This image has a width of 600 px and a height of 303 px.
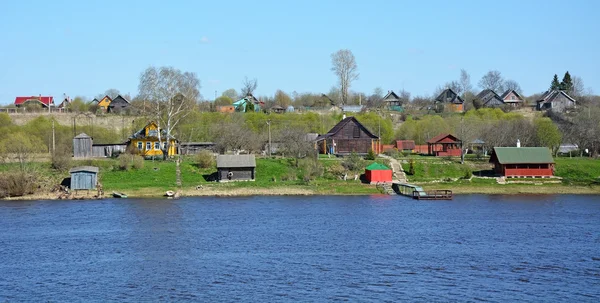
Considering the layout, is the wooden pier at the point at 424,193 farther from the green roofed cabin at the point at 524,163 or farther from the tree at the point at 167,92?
the tree at the point at 167,92

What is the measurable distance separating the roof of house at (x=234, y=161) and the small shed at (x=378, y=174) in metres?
9.79

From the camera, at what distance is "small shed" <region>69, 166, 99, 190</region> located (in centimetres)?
5847

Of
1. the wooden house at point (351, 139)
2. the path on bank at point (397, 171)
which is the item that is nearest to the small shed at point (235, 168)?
the path on bank at point (397, 171)

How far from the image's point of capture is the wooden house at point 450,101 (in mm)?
117488

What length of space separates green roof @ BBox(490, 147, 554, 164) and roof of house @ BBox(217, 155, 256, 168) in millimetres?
21557

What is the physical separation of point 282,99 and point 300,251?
9863 centimetres

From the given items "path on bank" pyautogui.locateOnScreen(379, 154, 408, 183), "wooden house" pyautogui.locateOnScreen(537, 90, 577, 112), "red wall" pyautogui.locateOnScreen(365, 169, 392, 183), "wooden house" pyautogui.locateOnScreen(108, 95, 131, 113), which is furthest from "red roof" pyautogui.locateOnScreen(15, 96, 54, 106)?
"wooden house" pyautogui.locateOnScreen(537, 90, 577, 112)

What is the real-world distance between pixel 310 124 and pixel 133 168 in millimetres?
37647

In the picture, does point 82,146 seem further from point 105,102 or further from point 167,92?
point 105,102

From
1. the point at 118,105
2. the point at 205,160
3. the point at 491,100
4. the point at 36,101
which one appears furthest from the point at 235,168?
the point at 491,100

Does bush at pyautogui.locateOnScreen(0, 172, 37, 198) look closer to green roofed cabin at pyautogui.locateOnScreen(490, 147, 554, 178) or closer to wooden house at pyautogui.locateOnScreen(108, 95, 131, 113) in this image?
green roofed cabin at pyautogui.locateOnScreen(490, 147, 554, 178)

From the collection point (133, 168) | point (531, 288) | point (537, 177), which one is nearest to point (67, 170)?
point (133, 168)

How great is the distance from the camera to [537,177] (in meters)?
63.7

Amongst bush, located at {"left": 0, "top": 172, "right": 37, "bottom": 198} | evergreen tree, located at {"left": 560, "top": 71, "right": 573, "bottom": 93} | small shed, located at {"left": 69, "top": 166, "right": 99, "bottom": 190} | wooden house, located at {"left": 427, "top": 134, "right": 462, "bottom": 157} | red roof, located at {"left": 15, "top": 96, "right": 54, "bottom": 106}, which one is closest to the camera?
bush, located at {"left": 0, "top": 172, "right": 37, "bottom": 198}
